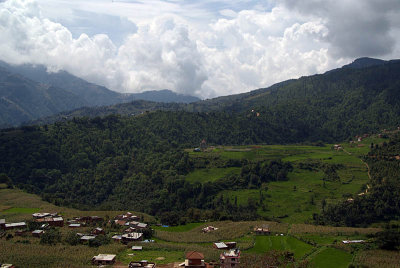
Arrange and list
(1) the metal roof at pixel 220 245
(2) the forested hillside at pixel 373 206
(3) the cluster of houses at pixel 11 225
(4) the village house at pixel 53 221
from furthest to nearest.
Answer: (2) the forested hillside at pixel 373 206, (4) the village house at pixel 53 221, (3) the cluster of houses at pixel 11 225, (1) the metal roof at pixel 220 245

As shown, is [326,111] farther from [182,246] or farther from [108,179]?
[182,246]

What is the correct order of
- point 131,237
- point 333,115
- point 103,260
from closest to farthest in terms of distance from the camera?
1. point 103,260
2. point 131,237
3. point 333,115

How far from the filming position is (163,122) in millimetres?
146750

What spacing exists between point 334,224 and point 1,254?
2118 inches

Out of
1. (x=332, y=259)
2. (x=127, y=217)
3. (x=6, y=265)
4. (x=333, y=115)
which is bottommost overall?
(x=332, y=259)

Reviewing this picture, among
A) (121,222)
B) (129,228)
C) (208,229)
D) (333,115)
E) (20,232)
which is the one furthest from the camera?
(333,115)

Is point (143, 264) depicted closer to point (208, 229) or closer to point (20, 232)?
point (20, 232)

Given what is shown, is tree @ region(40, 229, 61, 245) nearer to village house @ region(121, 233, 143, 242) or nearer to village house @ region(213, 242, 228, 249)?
village house @ region(121, 233, 143, 242)

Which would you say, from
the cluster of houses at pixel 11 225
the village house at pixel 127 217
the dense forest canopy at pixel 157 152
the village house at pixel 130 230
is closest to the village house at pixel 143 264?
the village house at pixel 130 230

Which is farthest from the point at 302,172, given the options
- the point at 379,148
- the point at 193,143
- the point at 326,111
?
the point at 326,111

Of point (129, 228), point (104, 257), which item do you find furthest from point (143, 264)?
point (129, 228)

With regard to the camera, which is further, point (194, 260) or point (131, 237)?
point (131, 237)

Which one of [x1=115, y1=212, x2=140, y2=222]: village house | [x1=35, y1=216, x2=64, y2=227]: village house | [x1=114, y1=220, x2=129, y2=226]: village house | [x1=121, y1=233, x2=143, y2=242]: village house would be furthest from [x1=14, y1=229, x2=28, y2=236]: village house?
[x1=115, y1=212, x2=140, y2=222]: village house

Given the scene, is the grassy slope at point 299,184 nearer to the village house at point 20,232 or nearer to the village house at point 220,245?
the village house at point 220,245
